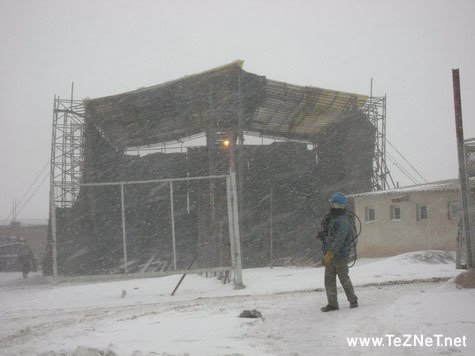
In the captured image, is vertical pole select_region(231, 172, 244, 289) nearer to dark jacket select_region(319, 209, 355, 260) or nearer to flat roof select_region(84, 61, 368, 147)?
dark jacket select_region(319, 209, 355, 260)

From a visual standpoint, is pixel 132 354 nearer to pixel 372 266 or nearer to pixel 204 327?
pixel 204 327

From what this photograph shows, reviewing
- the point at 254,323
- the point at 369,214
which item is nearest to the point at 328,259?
the point at 254,323

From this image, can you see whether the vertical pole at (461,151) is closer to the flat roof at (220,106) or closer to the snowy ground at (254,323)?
the snowy ground at (254,323)

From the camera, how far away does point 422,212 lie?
1883 centimetres

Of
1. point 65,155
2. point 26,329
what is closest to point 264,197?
point 65,155

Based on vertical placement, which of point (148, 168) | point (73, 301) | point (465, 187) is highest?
point (148, 168)

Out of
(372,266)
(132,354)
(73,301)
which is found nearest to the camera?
(132,354)

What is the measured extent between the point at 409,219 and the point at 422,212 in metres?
0.59

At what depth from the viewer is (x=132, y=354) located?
15.0 ft

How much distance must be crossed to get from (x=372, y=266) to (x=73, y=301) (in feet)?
26.7

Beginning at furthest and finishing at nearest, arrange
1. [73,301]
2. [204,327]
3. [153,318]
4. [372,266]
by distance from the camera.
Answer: [372,266]
[73,301]
[153,318]
[204,327]

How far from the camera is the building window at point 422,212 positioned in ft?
61.3

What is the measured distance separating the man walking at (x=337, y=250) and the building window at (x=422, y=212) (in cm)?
1319

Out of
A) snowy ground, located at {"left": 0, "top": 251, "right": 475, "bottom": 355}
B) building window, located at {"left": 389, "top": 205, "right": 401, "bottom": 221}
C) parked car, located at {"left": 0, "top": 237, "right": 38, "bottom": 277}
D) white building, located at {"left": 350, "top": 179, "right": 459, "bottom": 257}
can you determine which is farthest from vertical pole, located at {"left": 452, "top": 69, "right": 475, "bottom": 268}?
parked car, located at {"left": 0, "top": 237, "right": 38, "bottom": 277}
